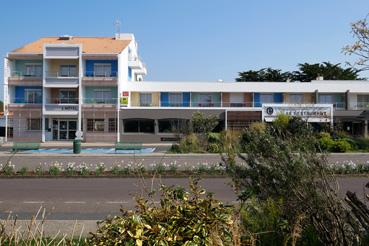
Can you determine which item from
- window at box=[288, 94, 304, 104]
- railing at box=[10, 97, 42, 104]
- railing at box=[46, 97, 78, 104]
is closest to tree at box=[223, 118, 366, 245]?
railing at box=[46, 97, 78, 104]

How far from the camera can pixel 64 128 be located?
58.8m

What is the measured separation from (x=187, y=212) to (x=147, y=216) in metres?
0.32

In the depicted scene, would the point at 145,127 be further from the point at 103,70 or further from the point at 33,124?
the point at 33,124

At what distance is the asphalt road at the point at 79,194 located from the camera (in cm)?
1094

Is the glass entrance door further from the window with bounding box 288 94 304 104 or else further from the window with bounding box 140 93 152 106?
the window with bounding box 288 94 304 104

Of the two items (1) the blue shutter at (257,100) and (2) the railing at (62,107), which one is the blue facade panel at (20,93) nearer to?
(2) the railing at (62,107)

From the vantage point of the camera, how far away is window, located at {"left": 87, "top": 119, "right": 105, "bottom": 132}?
57.9 metres

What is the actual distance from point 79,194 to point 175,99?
157ft

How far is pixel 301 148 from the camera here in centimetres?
621

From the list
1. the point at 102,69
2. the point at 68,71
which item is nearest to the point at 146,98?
the point at 102,69

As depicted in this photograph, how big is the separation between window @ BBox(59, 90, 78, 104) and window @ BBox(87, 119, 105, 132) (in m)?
2.84

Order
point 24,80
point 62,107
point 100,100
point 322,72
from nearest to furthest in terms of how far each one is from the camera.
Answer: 1. point 62,107
2. point 24,80
3. point 100,100
4. point 322,72

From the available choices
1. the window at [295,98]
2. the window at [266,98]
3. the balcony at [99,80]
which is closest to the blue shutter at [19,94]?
the balcony at [99,80]

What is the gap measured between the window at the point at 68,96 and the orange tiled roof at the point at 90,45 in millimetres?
4793
